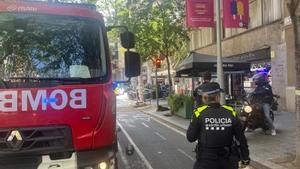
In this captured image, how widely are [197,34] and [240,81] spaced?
12.3 metres

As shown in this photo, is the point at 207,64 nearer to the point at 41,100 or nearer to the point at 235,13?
the point at 235,13

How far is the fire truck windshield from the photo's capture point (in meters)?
5.41

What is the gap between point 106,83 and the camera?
5.46 metres

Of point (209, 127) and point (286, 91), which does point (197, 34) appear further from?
point (209, 127)

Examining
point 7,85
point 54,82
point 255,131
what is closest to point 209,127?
point 54,82

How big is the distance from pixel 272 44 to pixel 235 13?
13.4 ft

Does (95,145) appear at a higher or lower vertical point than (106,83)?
lower

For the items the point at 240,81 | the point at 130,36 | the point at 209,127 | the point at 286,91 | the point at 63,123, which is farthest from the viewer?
the point at 240,81

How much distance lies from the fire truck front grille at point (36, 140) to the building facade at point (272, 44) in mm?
15200

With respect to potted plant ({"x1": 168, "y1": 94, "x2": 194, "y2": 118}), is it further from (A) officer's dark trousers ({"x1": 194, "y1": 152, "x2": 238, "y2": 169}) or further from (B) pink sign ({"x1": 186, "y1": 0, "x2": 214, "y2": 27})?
(A) officer's dark trousers ({"x1": 194, "y1": 152, "x2": 238, "y2": 169})

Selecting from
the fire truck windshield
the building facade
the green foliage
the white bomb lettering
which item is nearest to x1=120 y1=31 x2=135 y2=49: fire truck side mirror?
the fire truck windshield

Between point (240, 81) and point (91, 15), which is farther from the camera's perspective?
point (240, 81)

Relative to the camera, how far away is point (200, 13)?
641 inches

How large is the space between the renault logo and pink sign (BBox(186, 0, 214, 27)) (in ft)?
38.7
